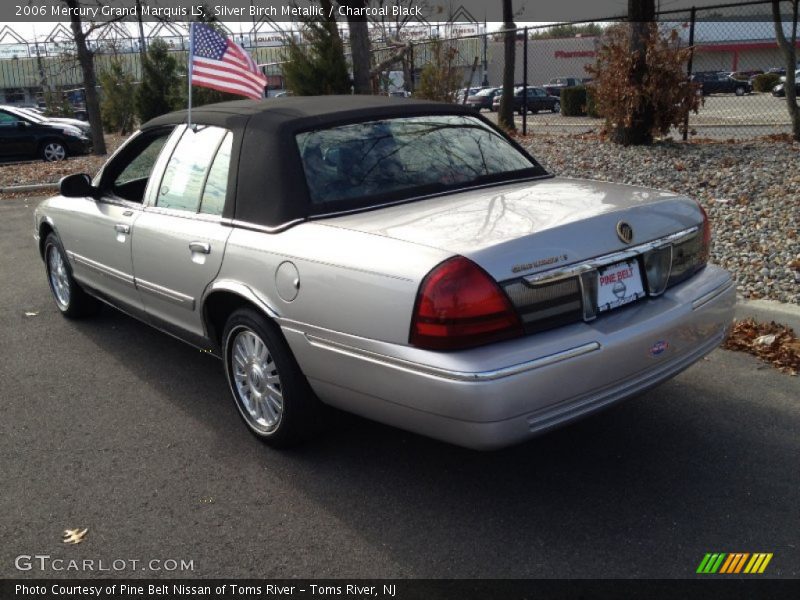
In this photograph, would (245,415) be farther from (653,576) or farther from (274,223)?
(653,576)

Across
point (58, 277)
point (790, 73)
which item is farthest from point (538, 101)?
point (58, 277)

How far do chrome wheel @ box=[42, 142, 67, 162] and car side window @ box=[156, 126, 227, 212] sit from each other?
52.8 feet

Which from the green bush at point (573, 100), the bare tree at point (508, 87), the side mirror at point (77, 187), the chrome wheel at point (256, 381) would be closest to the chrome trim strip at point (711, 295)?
the chrome wheel at point (256, 381)

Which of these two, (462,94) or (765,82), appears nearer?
(462,94)

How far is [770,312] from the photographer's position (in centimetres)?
514

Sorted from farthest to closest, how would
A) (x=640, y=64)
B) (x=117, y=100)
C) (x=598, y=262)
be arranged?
(x=117, y=100)
(x=640, y=64)
(x=598, y=262)

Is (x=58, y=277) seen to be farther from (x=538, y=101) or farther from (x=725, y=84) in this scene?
(x=725, y=84)

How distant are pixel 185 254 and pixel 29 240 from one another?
6545 mm

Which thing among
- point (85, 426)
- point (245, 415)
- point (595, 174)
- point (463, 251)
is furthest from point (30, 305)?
point (595, 174)

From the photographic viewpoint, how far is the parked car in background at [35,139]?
18859 millimetres

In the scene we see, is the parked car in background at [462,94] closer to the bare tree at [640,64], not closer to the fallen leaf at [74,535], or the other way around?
the bare tree at [640,64]

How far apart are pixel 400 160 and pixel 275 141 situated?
641 mm

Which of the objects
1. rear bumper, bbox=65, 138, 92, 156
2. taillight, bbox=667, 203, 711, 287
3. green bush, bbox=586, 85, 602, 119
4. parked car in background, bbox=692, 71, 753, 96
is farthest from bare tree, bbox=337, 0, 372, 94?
parked car in background, bbox=692, 71, 753, 96

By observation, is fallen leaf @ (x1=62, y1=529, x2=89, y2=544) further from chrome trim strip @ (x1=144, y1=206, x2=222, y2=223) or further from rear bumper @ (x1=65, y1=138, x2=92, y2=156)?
rear bumper @ (x1=65, y1=138, x2=92, y2=156)
